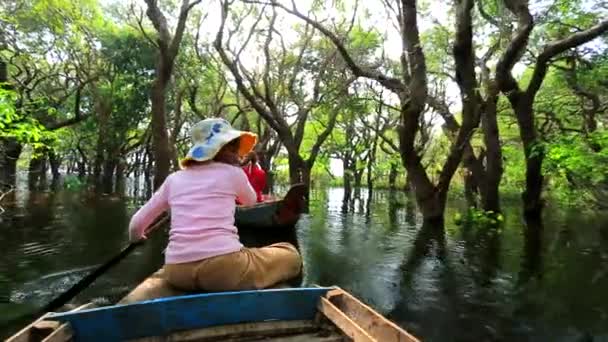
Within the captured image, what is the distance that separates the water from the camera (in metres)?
6.05

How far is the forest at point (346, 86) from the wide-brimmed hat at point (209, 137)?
613cm

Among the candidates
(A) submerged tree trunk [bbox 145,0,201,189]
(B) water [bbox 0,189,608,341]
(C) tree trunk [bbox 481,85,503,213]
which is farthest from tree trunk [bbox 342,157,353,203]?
(A) submerged tree trunk [bbox 145,0,201,189]

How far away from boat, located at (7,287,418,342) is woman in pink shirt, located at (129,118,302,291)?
0.29 m

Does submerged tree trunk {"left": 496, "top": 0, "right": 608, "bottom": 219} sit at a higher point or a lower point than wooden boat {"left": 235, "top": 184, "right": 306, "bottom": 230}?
higher

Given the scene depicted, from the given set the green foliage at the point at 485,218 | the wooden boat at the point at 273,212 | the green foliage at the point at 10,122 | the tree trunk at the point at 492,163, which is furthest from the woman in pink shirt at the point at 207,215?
the tree trunk at the point at 492,163

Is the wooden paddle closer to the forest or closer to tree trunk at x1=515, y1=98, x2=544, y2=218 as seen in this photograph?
the forest

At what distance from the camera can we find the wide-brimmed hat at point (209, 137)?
3490 millimetres

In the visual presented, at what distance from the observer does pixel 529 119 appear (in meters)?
14.3

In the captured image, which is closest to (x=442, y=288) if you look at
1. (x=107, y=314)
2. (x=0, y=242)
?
(x=107, y=314)

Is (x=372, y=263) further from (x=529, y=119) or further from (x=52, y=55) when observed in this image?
(x=52, y=55)

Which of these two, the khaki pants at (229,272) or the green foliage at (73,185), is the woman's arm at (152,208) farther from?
the green foliage at (73,185)

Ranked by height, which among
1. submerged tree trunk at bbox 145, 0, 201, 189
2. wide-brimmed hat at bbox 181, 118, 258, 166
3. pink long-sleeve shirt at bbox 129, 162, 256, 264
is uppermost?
submerged tree trunk at bbox 145, 0, 201, 189

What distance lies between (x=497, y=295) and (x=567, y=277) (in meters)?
2.10

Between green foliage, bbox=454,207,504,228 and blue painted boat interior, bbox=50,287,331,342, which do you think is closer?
blue painted boat interior, bbox=50,287,331,342
